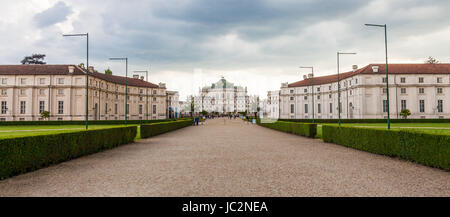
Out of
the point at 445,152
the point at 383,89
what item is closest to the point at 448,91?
the point at 383,89

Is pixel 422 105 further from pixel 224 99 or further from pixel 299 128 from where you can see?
pixel 224 99

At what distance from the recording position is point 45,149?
8.46 m

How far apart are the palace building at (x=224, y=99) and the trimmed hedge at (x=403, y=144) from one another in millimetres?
131568

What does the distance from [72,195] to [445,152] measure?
9.82m

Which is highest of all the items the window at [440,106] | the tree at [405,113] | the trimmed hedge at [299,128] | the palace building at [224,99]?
the palace building at [224,99]

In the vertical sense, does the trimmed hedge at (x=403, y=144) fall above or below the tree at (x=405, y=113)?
below

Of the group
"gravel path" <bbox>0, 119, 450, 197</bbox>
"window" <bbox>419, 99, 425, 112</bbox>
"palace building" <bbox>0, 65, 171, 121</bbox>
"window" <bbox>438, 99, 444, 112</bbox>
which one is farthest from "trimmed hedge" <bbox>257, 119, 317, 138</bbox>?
"window" <bbox>438, 99, 444, 112</bbox>

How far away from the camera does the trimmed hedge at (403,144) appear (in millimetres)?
7738

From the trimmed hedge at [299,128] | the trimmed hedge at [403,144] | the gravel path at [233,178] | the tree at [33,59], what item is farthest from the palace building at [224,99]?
the gravel path at [233,178]

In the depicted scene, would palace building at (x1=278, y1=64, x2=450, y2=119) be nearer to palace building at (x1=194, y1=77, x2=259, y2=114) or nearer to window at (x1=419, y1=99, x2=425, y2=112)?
window at (x1=419, y1=99, x2=425, y2=112)

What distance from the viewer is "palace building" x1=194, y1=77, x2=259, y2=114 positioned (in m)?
146

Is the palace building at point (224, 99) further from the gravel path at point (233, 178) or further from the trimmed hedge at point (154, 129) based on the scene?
the gravel path at point (233, 178)

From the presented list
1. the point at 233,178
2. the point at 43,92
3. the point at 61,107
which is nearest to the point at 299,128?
the point at 233,178
